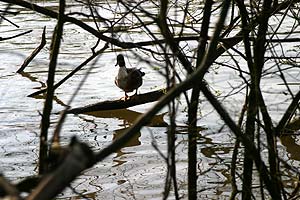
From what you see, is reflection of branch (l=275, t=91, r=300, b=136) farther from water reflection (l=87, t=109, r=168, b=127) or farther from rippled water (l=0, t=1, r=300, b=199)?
water reflection (l=87, t=109, r=168, b=127)

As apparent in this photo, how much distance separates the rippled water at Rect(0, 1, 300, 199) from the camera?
247 inches

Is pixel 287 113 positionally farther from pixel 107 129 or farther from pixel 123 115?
pixel 123 115

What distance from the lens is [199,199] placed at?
5.70 m

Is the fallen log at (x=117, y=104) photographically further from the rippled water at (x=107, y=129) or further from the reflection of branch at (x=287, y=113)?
the reflection of branch at (x=287, y=113)

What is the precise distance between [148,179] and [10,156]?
1.70 meters

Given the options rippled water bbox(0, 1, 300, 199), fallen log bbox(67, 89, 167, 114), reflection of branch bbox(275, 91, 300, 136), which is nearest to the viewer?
reflection of branch bbox(275, 91, 300, 136)

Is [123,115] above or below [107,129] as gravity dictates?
above

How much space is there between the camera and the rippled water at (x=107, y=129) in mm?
6262

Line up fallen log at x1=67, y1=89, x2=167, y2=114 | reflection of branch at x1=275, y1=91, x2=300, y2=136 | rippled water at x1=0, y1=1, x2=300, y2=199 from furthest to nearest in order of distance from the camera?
fallen log at x1=67, y1=89, x2=167, y2=114
rippled water at x1=0, y1=1, x2=300, y2=199
reflection of branch at x1=275, y1=91, x2=300, y2=136

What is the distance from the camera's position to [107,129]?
893 centimetres

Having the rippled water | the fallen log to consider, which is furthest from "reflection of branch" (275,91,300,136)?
the fallen log

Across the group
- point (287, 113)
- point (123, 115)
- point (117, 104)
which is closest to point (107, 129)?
point (117, 104)

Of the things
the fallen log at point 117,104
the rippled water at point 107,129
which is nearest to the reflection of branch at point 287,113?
the rippled water at point 107,129

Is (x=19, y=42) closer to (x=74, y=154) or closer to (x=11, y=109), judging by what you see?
(x=11, y=109)
